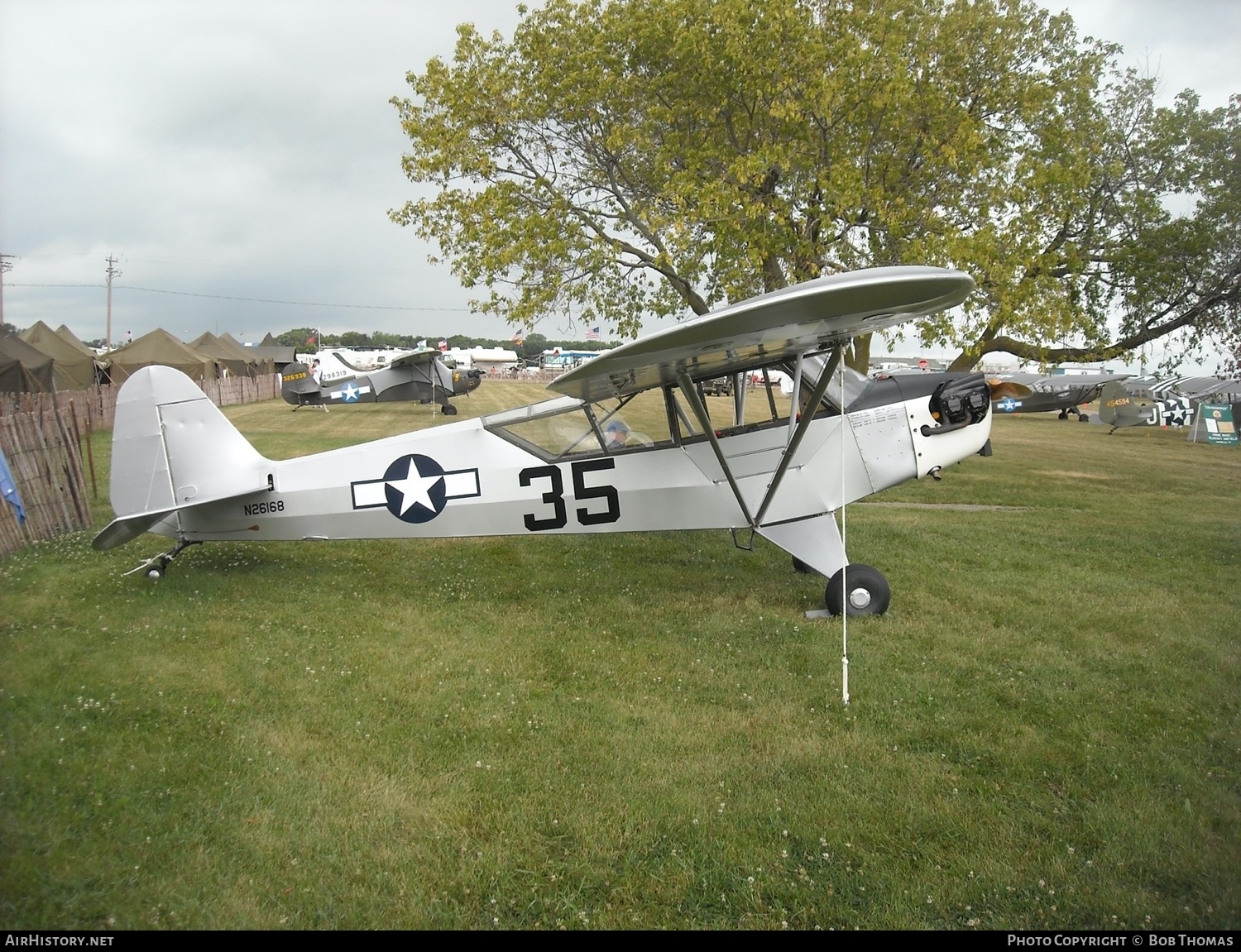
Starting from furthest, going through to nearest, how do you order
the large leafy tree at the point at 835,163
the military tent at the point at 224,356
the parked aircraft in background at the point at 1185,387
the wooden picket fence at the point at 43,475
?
the military tent at the point at 224,356 < the parked aircraft in background at the point at 1185,387 < the large leafy tree at the point at 835,163 < the wooden picket fence at the point at 43,475

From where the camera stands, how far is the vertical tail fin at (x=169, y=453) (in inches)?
249

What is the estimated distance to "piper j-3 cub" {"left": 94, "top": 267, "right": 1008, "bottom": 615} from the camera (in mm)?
6285

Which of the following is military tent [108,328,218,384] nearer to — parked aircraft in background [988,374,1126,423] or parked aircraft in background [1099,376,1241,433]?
parked aircraft in background [988,374,1126,423]

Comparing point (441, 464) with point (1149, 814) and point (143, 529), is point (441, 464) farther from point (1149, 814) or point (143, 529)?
point (1149, 814)

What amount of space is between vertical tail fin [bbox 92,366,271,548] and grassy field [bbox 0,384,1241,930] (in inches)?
32.4

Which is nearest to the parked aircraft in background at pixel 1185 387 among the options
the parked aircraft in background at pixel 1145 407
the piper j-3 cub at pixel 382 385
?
the parked aircraft in background at pixel 1145 407

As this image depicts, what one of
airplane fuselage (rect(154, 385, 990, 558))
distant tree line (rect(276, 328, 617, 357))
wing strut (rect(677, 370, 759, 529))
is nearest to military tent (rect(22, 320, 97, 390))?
airplane fuselage (rect(154, 385, 990, 558))

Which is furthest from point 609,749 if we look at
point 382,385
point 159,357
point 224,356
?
point 224,356

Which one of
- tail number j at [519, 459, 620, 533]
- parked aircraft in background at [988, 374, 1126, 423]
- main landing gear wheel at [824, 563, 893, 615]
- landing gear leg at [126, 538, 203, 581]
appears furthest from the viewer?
parked aircraft in background at [988, 374, 1126, 423]

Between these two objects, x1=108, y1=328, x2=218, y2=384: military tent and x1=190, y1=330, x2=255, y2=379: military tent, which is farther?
x1=190, y1=330, x2=255, y2=379: military tent

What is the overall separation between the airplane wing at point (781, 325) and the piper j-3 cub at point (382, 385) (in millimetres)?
22865

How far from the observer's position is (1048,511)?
37.2 feet

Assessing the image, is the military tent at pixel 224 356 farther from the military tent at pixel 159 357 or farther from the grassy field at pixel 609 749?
the grassy field at pixel 609 749

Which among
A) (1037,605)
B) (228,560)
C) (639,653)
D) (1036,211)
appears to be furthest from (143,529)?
(1036,211)
